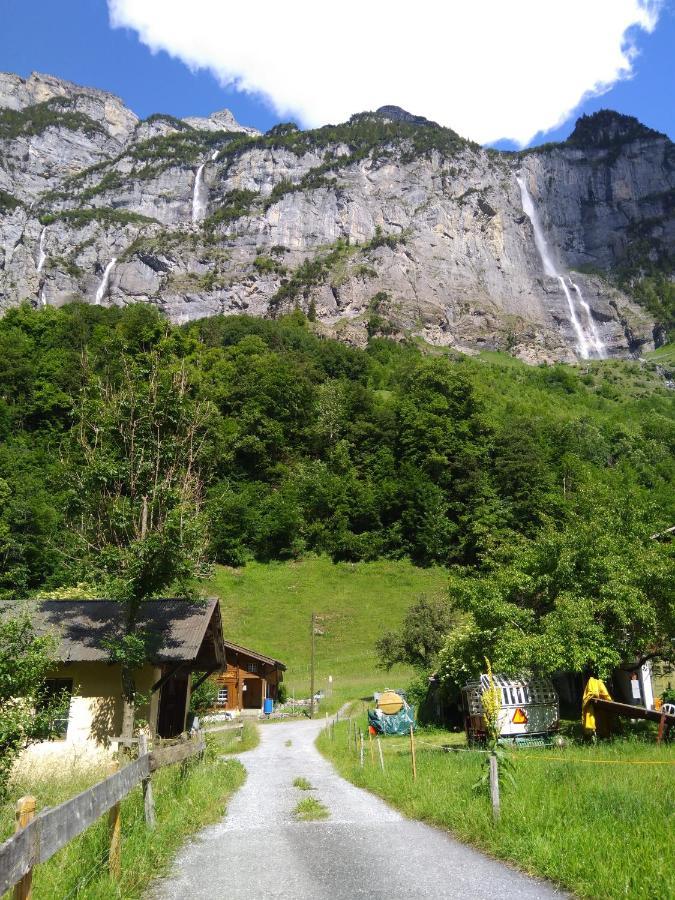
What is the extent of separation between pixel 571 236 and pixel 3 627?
525 feet

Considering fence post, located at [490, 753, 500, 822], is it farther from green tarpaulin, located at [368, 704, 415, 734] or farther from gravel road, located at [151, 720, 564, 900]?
green tarpaulin, located at [368, 704, 415, 734]

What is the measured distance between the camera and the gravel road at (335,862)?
193 inches

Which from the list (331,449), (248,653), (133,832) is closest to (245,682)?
(248,653)

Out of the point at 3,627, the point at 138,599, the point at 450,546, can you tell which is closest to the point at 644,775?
the point at 3,627

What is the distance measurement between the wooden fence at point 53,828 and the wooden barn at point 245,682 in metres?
32.1

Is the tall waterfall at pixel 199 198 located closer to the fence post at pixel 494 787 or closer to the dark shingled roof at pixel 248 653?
the dark shingled roof at pixel 248 653

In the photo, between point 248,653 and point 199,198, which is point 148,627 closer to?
point 248,653

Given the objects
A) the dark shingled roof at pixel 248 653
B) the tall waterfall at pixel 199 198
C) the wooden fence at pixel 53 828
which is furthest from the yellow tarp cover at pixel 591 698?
the tall waterfall at pixel 199 198

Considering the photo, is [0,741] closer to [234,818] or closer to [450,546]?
[234,818]

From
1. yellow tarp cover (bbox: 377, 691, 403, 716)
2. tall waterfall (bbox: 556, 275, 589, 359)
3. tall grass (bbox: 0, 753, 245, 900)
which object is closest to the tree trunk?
tall grass (bbox: 0, 753, 245, 900)

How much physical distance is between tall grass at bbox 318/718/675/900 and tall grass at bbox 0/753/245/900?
2.81 m

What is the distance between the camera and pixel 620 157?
155375 millimetres

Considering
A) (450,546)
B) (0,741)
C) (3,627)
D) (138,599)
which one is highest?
(450,546)

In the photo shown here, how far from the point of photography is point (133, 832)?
246 inches
